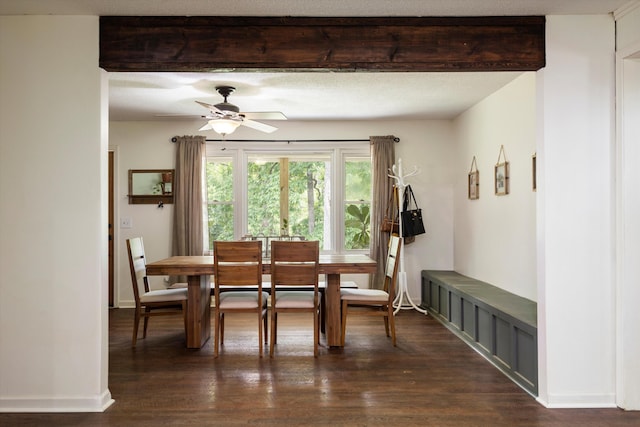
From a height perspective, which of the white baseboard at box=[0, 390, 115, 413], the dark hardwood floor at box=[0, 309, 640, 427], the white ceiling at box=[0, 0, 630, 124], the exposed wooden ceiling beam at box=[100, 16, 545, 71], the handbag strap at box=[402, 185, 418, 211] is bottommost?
the dark hardwood floor at box=[0, 309, 640, 427]

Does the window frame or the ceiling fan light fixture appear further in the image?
the window frame

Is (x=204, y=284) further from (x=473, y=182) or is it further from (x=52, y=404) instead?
(x=473, y=182)

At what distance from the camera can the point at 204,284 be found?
13.5ft

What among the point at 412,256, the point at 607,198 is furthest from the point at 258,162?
the point at 607,198

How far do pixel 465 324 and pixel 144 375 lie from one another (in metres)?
2.85

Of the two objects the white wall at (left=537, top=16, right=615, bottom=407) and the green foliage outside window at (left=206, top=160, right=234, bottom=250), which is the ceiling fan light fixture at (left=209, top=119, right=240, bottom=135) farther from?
the white wall at (left=537, top=16, right=615, bottom=407)

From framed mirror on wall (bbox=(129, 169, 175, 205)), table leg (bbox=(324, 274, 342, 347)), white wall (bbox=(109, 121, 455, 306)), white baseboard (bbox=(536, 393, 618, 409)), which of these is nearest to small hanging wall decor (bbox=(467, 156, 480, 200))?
white wall (bbox=(109, 121, 455, 306))

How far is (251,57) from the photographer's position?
278 cm

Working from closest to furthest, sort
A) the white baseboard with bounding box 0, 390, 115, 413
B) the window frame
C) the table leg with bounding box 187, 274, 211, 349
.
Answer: the white baseboard with bounding box 0, 390, 115, 413 → the table leg with bounding box 187, 274, 211, 349 → the window frame

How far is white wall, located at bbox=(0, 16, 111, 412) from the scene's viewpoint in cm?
272

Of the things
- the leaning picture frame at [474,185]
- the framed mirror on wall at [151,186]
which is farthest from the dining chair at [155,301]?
the leaning picture frame at [474,185]

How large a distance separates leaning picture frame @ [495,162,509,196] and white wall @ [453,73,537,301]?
6cm

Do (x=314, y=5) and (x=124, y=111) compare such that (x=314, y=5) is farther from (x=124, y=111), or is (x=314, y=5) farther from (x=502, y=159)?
(x=124, y=111)

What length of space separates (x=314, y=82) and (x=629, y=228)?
2759mm
